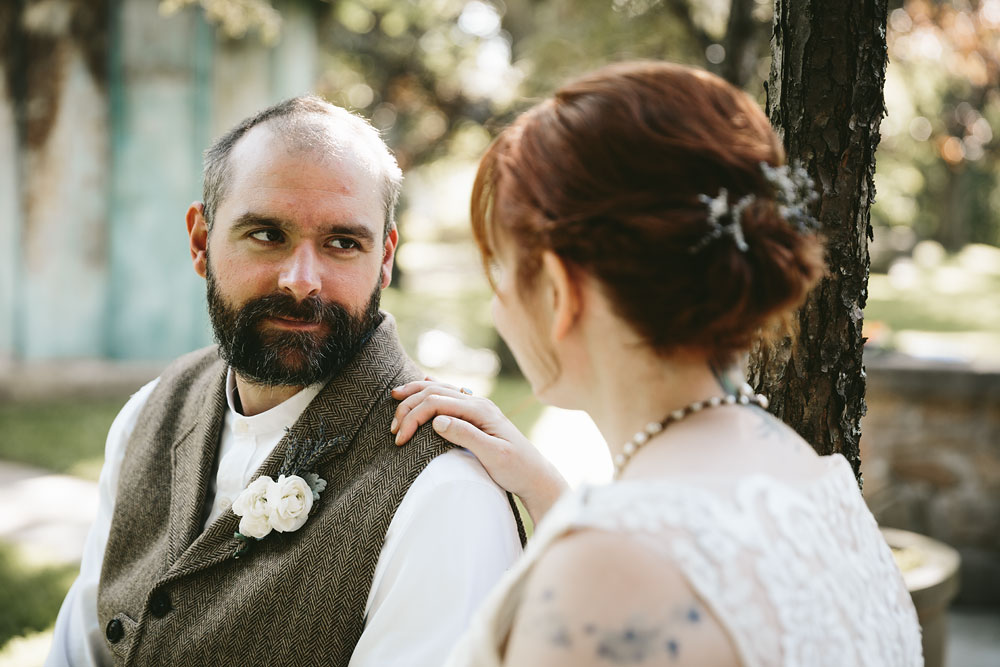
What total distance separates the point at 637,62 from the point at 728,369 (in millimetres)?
492

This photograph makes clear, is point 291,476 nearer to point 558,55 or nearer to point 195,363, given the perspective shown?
point 195,363

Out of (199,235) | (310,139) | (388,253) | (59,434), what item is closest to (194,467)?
(199,235)

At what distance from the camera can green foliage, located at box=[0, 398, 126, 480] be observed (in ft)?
20.7

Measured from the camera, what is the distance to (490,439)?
82.8 inches

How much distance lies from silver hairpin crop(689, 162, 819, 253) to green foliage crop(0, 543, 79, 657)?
3688mm

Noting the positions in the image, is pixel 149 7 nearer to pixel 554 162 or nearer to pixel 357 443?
pixel 357 443

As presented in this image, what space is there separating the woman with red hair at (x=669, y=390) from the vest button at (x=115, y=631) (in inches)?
51.3

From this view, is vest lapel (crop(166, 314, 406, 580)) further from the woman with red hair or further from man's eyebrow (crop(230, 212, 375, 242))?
the woman with red hair

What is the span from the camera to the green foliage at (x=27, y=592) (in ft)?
13.1

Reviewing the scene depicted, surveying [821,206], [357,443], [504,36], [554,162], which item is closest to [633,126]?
[554,162]

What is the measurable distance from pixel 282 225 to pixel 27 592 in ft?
9.84

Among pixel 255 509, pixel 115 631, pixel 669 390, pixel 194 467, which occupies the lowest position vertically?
pixel 115 631

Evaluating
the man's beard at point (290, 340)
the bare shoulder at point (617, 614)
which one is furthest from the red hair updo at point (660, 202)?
the man's beard at point (290, 340)

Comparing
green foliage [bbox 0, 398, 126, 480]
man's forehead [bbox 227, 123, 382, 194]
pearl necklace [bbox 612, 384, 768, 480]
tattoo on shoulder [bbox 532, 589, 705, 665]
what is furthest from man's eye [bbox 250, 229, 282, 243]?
green foliage [bbox 0, 398, 126, 480]
